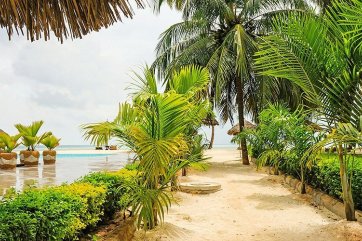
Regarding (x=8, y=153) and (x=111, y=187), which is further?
(x=8, y=153)

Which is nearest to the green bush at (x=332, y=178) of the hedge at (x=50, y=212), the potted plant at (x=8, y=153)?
the hedge at (x=50, y=212)

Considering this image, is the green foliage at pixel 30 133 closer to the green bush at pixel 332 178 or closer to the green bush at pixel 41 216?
the green bush at pixel 332 178

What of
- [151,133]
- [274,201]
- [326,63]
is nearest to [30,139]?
[274,201]

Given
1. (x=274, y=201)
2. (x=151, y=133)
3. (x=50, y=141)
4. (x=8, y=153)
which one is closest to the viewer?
(x=151, y=133)

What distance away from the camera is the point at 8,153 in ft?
43.8

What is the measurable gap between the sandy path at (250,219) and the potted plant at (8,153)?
9097mm

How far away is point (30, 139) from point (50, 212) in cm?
1340

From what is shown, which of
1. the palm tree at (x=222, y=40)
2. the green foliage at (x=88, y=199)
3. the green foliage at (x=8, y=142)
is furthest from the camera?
the green foliage at (x=8, y=142)

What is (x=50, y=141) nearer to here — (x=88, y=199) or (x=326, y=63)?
(x=88, y=199)

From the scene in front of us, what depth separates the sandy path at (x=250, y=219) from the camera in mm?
4242

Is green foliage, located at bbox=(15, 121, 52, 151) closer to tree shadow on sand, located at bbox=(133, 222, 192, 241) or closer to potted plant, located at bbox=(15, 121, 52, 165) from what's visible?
potted plant, located at bbox=(15, 121, 52, 165)

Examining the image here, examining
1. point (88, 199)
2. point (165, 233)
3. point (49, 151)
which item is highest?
point (49, 151)

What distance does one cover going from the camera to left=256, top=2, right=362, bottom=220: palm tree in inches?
152

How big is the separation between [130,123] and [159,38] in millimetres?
12182
